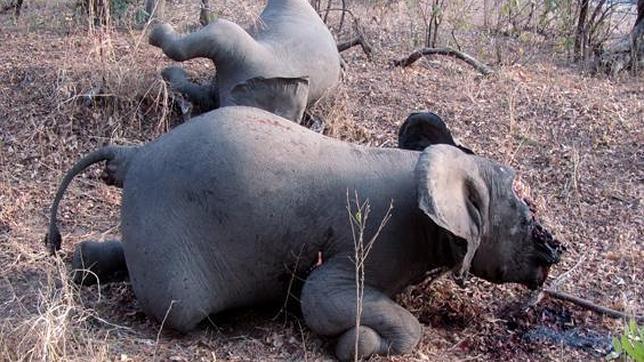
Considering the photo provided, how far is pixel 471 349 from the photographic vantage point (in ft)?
13.2

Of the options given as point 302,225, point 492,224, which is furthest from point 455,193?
point 302,225

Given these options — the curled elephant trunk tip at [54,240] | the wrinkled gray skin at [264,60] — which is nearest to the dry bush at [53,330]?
the curled elephant trunk tip at [54,240]

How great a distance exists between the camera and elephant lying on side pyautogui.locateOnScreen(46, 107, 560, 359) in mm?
3787

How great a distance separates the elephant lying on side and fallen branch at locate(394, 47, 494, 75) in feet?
11.4

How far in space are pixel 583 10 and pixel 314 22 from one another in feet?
11.2

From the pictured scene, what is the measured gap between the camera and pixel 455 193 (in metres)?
3.82

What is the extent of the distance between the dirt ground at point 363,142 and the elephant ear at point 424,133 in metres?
0.64

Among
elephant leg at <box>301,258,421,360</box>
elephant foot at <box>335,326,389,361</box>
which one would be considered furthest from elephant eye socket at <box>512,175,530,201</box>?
elephant foot at <box>335,326,389,361</box>

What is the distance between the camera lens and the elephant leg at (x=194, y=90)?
19.6ft

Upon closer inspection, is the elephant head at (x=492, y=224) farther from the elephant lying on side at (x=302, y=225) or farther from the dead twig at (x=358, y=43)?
the dead twig at (x=358, y=43)

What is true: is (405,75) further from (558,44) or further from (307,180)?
(307,180)

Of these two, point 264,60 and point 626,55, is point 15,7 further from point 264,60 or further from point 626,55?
point 626,55

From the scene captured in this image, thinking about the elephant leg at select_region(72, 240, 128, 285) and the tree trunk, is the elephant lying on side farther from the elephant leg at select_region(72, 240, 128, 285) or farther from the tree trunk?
the tree trunk

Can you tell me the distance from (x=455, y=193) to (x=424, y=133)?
2.15 ft
